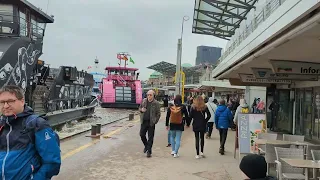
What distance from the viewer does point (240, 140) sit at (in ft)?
29.2

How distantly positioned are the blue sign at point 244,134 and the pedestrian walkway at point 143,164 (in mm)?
435

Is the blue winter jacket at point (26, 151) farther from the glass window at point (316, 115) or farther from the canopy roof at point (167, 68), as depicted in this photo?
the canopy roof at point (167, 68)

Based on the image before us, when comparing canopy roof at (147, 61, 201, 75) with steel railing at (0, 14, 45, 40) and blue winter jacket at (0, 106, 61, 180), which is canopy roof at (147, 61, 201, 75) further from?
blue winter jacket at (0, 106, 61, 180)

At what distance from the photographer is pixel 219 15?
28281 mm

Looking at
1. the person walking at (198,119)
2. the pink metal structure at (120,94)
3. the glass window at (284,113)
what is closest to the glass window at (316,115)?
the glass window at (284,113)

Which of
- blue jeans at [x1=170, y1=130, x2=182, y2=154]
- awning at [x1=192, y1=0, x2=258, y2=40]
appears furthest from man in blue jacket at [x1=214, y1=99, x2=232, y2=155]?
awning at [x1=192, y1=0, x2=258, y2=40]

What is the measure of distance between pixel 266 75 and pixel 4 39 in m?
9.04

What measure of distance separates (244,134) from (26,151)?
6809mm

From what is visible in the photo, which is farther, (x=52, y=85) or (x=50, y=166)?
(x=52, y=85)

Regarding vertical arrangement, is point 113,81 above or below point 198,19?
below

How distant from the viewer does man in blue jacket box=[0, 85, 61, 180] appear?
2.96 m

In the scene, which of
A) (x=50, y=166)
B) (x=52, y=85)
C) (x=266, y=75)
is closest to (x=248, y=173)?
(x=50, y=166)

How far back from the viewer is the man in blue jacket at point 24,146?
9.71ft

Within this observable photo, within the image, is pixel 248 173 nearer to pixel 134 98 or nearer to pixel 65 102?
pixel 65 102
